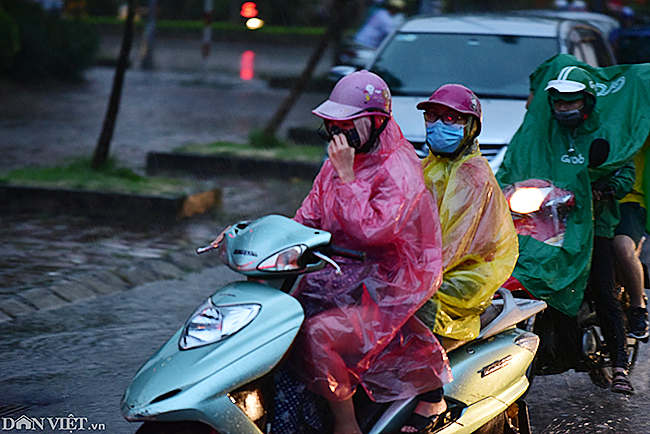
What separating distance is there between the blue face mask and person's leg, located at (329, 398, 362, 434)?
48.5 inches

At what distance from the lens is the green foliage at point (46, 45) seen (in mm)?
19922

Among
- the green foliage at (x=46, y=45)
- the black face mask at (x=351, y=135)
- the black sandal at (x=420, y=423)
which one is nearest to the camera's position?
the black face mask at (x=351, y=135)

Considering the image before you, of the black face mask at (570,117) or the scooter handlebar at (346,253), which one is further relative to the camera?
the black face mask at (570,117)

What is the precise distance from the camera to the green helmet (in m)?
4.63

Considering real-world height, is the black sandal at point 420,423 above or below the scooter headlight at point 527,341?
below

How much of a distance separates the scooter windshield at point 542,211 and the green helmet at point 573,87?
1.56ft

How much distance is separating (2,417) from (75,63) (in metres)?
17.9

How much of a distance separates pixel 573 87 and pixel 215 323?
2562 mm

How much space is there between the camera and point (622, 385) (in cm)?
471

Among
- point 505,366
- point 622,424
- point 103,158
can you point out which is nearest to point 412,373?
point 505,366

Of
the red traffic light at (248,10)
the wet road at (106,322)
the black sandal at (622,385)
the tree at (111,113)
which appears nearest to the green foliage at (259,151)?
the wet road at (106,322)

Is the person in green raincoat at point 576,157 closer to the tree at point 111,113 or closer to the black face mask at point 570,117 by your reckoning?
the black face mask at point 570,117

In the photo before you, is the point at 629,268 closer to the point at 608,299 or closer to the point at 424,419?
the point at 608,299

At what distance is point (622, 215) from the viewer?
5.02 m
